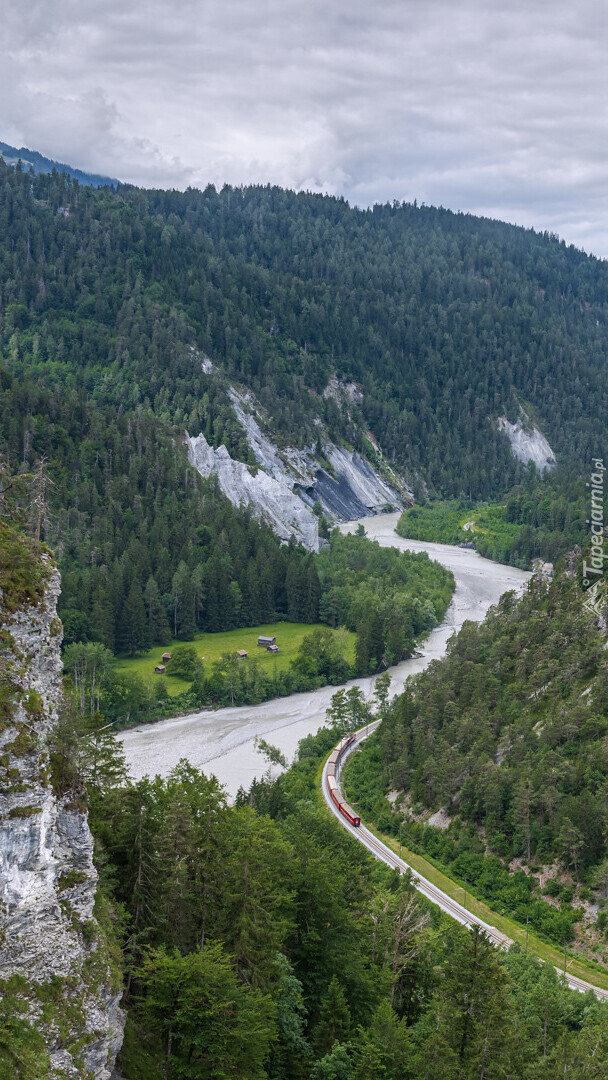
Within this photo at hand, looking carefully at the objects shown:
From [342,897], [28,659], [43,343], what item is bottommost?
[342,897]

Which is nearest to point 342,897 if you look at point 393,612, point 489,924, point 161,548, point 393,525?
point 489,924

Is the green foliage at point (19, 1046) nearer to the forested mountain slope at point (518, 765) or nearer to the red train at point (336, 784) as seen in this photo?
the forested mountain slope at point (518, 765)

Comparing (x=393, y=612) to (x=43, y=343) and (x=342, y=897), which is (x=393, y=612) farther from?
(x=43, y=343)

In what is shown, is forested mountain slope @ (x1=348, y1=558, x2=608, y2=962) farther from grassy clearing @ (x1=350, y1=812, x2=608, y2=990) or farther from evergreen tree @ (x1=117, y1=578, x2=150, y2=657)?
evergreen tree @ (x1=117, y1=578, x2=150, y2=657)

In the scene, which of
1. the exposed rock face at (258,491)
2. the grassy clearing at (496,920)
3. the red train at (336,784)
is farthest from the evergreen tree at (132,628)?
the grassy clearing at (496,920)

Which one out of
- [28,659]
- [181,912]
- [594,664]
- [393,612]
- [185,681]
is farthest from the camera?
[393,612]

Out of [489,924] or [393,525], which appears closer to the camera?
[489,924]

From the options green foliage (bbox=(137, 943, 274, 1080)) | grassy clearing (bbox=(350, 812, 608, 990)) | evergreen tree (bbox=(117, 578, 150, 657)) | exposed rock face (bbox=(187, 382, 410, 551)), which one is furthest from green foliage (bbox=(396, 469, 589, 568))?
green foliage (bbox=(137, 943, 274, 1080))

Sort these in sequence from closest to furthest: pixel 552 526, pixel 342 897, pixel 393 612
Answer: pixel 342 897 → pixel 393 612 → pixel 552 526
